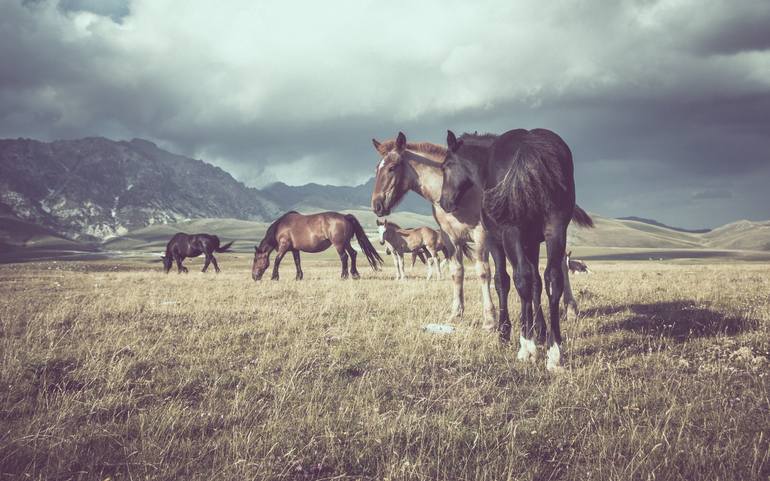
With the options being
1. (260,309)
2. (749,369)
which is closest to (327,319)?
(260,309)

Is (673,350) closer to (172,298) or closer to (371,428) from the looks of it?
(371,428)

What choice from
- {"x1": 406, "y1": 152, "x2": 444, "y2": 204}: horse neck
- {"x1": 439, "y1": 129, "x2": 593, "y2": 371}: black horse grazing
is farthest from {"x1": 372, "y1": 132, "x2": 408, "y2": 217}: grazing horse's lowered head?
{"x1": 439, "y1": 129, "x2": 593, "y2": 371}: black horse grazing

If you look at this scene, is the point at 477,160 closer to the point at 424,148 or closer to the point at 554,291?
the point at 424,148

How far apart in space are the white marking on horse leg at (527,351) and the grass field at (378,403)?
174 mm

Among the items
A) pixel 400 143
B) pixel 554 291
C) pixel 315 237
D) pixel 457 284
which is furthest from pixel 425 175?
pixel 315 237

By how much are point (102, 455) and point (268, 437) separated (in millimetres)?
1240

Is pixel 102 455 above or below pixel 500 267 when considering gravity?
below

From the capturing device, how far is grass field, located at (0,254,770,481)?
3156mm

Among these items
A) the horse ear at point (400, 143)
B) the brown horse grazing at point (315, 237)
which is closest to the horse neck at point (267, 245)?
the brown horse grazing at point (315, 237)

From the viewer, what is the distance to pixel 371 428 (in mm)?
3660

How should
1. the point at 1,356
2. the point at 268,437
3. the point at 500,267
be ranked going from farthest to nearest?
the point at 500,267
the point at 1,356
the point at 268,437

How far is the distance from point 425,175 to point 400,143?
87 centimetres

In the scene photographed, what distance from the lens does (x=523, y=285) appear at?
19.2ft

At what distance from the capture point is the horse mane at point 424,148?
9.07m
